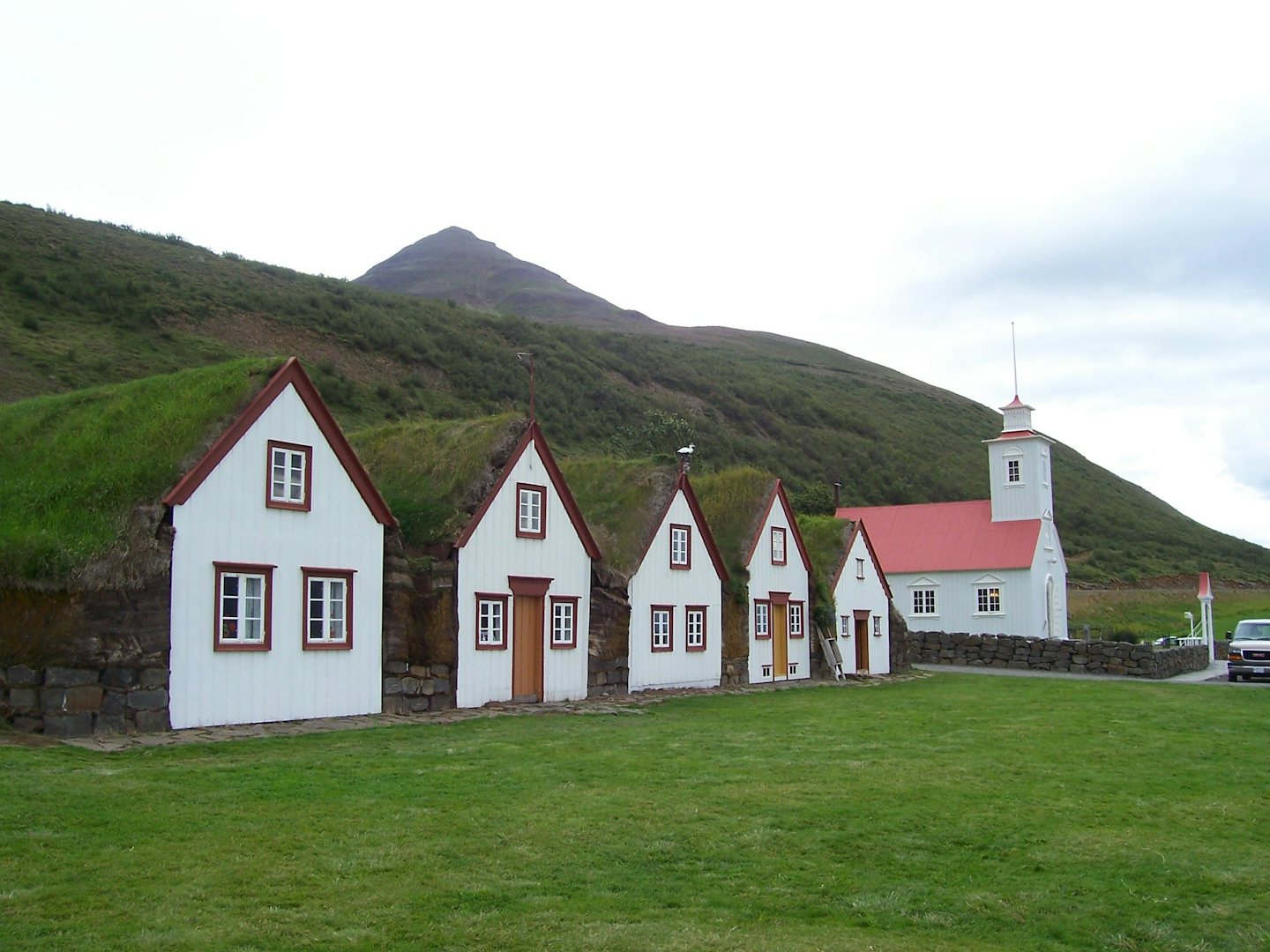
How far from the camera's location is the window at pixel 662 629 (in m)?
30.5

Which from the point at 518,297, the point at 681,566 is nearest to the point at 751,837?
the point at 681,566

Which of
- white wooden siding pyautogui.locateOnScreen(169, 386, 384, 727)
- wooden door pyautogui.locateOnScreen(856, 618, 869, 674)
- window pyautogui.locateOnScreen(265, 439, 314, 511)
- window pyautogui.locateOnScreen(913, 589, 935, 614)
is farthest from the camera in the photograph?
window pyautogui.locateOnScreen(913, 589, 935, 614)

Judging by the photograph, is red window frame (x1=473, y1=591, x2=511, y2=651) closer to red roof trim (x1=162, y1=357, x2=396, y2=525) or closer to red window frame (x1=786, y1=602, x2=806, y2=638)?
red roof trim (x1=162, y1=357, x2=396, y2=525)

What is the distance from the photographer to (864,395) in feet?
439

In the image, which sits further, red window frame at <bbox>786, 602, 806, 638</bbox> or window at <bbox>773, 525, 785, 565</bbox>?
red window frame at <bbox>786, 602, 806, 638</bbox>

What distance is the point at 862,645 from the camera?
133 feet

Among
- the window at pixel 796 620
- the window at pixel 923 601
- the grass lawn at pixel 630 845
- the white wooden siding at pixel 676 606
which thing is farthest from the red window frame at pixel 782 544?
the window at pixel 923 601

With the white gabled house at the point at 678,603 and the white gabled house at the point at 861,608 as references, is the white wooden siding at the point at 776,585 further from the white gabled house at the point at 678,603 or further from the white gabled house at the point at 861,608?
the white gabled house at the point at 678,603

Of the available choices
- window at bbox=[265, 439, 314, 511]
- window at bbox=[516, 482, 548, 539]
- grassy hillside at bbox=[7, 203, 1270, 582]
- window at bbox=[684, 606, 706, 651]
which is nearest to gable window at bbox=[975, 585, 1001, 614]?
grassy hillside at bbox=[7, 203, 1270, 582]

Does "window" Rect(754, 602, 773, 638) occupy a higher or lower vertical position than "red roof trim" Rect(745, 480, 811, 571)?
lower

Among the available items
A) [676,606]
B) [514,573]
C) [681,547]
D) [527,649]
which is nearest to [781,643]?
[676,606]

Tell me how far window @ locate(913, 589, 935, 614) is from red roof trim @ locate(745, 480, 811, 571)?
59.3 feet

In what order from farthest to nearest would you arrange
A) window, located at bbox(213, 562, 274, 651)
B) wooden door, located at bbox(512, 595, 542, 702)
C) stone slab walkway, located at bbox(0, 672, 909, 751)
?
wooden door, located at bbox(512, 595, 542, 702)
window, located at bbox(213, 562, 274, 651)
stone slab walkway, located at bbox(0, 672, 909, 751)

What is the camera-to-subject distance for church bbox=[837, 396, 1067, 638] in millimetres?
52156
